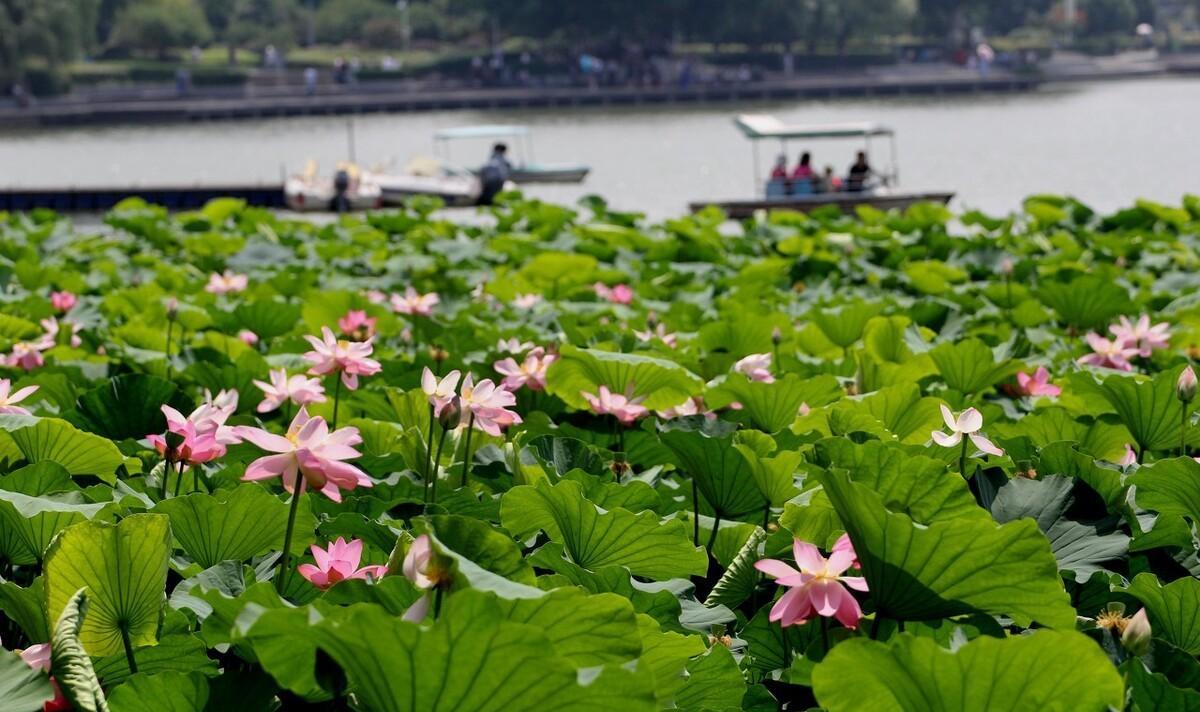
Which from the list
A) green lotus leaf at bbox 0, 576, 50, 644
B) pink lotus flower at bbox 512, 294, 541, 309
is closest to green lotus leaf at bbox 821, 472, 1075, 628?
green lotus leaf at bbox 0, 576, 50, 644

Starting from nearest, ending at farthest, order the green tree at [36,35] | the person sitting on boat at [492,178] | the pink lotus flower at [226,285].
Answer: the pink lotus flower at [226,285] < the person sitting on boat at [492,178] < the green tree at [36,35]

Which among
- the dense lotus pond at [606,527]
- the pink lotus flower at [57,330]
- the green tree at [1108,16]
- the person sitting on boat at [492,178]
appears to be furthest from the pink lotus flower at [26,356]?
the green tree at [1108,16]

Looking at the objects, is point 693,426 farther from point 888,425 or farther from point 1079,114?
point 1079,114

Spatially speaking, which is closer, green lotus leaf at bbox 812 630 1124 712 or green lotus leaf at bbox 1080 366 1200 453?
green lotus leaf at bbox 812 630 1124 712

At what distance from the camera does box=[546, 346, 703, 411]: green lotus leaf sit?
7.53 feet

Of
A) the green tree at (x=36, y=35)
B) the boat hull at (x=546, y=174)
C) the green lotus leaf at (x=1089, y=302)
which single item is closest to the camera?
the green lotus leaf at (x=1089, y=302)

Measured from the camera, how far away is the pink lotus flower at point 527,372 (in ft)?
7.89

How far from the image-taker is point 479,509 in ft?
5.74

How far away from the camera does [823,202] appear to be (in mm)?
14352

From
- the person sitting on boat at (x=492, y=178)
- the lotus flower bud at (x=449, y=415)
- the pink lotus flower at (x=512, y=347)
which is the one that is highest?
the lotus flower bud at (x=449, y=415)

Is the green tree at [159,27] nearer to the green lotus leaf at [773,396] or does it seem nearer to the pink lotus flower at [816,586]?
the green lotus leaf at [773,396]

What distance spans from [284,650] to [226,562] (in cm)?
41

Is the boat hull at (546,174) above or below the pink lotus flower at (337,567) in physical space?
below

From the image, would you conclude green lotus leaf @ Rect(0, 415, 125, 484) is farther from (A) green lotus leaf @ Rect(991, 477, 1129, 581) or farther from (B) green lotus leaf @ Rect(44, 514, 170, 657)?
(A) green lotus leaf @ Rect(991, 477, 1129, 581)
